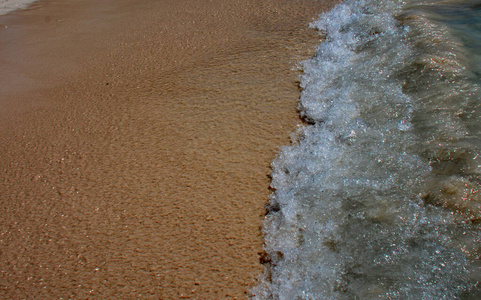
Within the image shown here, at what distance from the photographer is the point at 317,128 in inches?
76.7

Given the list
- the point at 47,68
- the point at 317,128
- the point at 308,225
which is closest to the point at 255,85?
the point at 317,128

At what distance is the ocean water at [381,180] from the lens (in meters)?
1.23

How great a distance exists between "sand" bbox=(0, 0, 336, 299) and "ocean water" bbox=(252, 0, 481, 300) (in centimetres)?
12

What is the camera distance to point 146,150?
76.5 inches

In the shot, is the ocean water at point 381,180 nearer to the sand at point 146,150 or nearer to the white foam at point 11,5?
the sand at point 146,150

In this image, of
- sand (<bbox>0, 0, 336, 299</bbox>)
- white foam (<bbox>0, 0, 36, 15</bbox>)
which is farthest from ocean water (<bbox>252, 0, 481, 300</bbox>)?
white foam (<bbox>0, 0, 36, 15</bbox>)

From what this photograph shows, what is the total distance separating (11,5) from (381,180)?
4.82 m

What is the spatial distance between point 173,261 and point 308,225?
47 centimetres

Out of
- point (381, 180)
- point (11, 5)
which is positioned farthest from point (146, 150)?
point (11, 5)

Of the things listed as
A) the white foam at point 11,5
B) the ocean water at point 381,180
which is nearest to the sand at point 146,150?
the ocean water at point 381,180

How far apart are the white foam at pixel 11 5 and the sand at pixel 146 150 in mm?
1545

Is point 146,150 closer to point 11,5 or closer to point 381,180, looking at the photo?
point 381,180

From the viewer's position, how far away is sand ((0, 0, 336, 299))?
54.1 inches

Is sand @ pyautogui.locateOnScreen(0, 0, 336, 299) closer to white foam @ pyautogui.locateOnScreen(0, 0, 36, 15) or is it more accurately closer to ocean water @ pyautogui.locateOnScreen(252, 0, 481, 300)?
ocean water @ pyautogui.locateOnScreen(252, 0, 481, 300)
